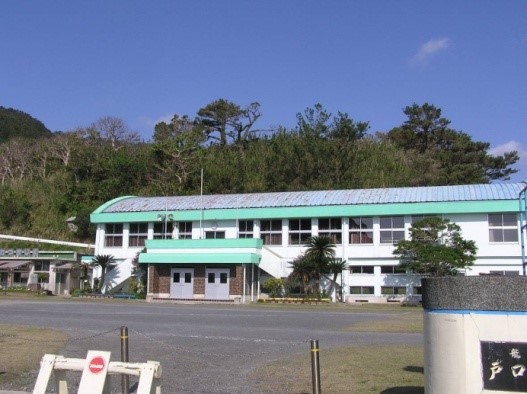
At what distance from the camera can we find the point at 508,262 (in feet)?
129

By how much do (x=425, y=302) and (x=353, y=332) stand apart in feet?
40.9

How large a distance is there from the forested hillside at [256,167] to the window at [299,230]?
15028 millimetres

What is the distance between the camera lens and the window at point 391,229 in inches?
1652

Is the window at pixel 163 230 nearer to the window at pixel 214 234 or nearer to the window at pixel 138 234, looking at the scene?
the window at pixel 138 234

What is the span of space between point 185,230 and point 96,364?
4132cm

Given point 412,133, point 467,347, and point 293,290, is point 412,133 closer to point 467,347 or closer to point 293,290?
point 293,290

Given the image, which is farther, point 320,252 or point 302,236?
point 302,236

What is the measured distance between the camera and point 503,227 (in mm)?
39781

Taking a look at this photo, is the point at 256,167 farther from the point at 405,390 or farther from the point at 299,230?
the point at 405,390

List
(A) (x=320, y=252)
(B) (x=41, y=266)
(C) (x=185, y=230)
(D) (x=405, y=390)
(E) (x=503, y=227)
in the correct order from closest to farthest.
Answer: (D) (x=405, y=390)
(E) (x=503, y=227)
(A) (x=320, y=252)
(C) (x=185, y=230)
(B) (x=41, y=266)

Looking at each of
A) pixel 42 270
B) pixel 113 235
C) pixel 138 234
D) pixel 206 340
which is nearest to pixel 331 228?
pixel 138 234

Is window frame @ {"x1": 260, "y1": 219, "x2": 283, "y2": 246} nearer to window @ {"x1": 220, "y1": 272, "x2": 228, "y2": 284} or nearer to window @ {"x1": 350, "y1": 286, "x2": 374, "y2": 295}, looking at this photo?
window @ {"x1": 220, "y1": 272, "x2": 228, "y2": 284}

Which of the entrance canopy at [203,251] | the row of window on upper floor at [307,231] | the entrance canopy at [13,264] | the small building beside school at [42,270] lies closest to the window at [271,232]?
the row of window on upper floor at [307,231]

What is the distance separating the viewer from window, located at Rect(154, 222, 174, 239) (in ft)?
158
